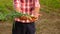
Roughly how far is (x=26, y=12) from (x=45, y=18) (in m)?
2.51

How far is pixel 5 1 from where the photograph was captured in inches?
229

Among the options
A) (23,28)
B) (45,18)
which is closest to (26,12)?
(23,28)

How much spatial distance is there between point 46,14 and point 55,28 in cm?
83

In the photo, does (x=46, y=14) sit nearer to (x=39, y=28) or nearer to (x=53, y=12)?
(x=53, y=12)

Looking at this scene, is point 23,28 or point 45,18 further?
point 45,18

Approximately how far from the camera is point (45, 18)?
196 inches

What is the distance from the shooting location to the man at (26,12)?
2.47 m

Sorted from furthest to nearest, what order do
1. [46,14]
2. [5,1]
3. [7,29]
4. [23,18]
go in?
1. [5,1]
2. [46,14]
3. [7,29]
4. [23,18]

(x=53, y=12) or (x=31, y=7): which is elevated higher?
(x=31, y=7)

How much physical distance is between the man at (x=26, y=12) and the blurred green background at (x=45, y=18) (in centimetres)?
115

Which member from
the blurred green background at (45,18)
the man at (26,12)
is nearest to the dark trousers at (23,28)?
the man at (26,12)

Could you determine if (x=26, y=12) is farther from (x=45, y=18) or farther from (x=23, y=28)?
(x=45, y=18)

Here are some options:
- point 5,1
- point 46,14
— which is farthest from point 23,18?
point 5,1

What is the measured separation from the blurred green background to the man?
3.77 feet
